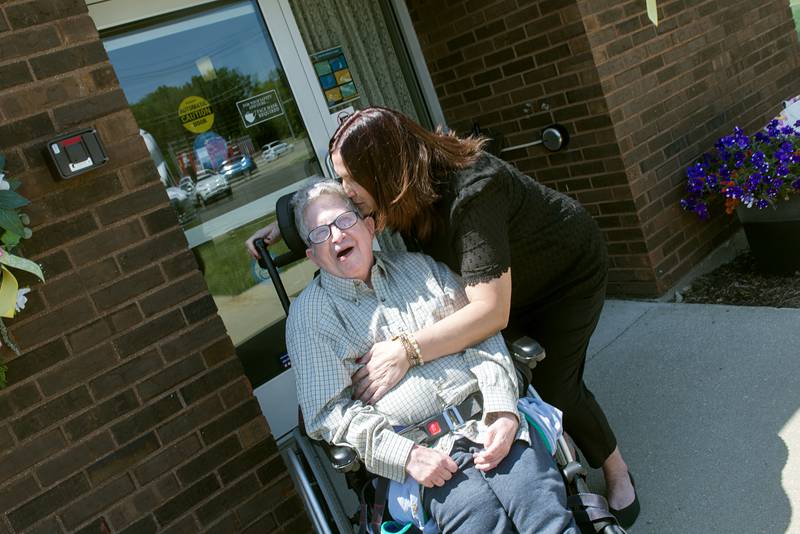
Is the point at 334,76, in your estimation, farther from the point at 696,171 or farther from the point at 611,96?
the point at 696,171

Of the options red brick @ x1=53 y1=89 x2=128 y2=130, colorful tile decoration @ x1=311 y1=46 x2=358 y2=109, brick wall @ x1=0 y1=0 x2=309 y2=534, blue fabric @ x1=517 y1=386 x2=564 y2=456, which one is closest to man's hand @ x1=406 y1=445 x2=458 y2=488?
blue fabric @ x1=517 y1=386 x2=564 y2=456

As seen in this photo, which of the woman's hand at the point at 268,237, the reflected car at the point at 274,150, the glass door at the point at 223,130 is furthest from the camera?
the reflected car at the point at 274,150

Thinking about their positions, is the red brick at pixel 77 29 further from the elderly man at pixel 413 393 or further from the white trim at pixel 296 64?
the white trim at pixel 296 64

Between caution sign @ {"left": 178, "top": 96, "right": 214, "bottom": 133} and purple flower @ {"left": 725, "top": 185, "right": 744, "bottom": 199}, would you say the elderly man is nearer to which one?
caution sign @ {"left": 178, "top": 96, "right": 214, "bottom": 133}

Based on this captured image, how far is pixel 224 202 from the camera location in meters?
3.87

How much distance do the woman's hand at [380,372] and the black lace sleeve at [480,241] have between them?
34cm

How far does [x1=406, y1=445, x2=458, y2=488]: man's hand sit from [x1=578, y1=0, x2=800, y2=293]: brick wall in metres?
2.84

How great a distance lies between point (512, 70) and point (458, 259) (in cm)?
255

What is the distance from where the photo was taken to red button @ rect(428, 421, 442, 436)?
2.38 meters

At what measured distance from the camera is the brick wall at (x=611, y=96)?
4500 mm

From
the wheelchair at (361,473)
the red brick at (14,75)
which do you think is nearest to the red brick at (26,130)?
the red brick at (14,75)

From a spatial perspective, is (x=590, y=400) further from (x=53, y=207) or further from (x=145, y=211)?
(x=53, y=207)

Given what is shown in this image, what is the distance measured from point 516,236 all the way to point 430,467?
926 mm

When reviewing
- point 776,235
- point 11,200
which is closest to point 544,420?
point 11,200
